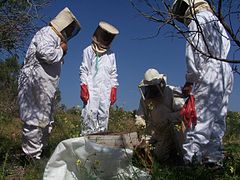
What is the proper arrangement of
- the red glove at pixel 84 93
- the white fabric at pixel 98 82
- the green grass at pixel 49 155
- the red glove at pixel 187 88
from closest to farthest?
the green grass at pixel 49 155, the red glove at pixel 187 88, the red glove at pixel 84 93, the white fabric at pixel 98 82

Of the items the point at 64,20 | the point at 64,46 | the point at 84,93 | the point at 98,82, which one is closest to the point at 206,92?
the point at 64,46

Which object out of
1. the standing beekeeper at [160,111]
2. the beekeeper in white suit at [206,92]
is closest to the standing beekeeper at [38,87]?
the standing beekeeper at [160,111]

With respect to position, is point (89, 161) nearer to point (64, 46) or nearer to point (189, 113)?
point (189, 113)

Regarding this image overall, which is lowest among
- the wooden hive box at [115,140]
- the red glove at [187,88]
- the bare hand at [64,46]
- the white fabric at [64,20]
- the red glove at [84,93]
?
the wooden hive box at [115,140]

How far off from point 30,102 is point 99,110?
6.23ft

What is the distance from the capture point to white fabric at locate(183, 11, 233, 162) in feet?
15.6

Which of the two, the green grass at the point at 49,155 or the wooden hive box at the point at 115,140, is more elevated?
the wooden hive box at the point at 115,140

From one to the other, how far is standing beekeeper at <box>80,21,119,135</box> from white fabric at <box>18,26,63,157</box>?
151 cm

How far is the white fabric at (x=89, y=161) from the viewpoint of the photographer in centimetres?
392

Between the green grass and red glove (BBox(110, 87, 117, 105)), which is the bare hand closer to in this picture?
the green grass

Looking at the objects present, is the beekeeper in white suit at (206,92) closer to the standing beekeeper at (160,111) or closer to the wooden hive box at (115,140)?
the standing beekeeper at (160,111)

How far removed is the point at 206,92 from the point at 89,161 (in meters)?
1.60

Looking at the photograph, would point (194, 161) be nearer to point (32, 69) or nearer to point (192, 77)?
point (192, 77)

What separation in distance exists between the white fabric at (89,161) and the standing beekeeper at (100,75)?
10.1 ft
